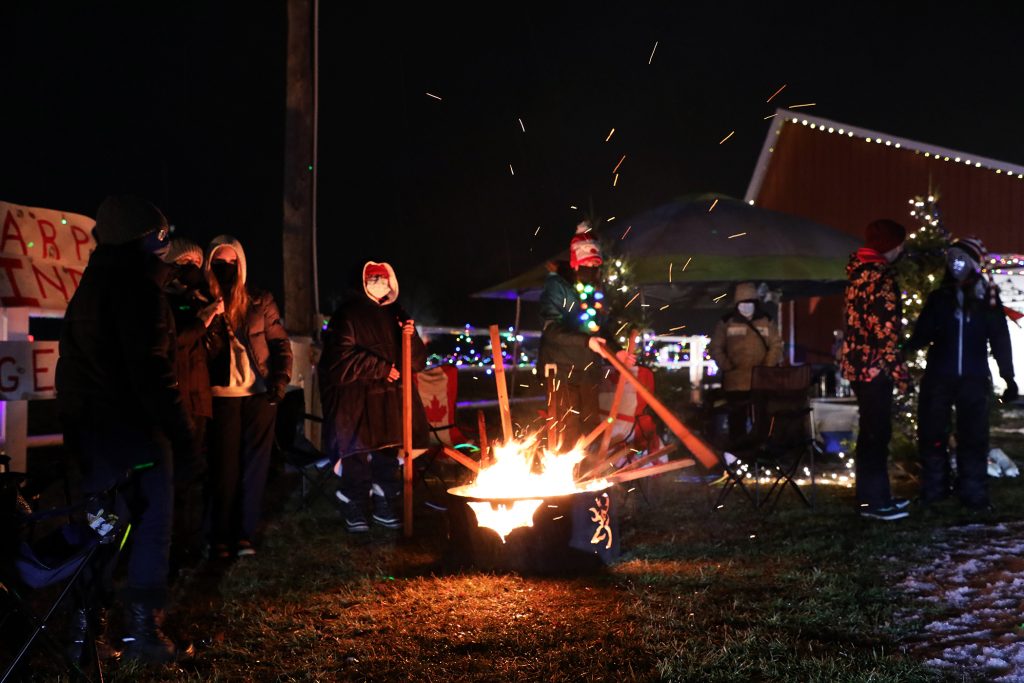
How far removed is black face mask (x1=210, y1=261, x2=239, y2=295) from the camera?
5.39 m

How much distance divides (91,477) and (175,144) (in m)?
41.9

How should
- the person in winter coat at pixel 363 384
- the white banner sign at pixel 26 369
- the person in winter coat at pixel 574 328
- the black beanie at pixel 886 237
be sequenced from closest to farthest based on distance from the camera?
the white banner sign at pixel 26 369 < the person in winter coat at pixel 574 328 < the person in winter coat at pixel 363 384 < the black beanie at pixel 886 237

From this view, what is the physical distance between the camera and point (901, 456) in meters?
9.13

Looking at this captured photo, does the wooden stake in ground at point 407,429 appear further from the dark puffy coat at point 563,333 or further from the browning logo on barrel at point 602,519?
the browning logo on barrel at point 602,519

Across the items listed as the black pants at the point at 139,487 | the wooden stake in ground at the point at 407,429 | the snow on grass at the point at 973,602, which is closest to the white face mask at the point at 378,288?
the wooden stake in ground at the point at 407,429

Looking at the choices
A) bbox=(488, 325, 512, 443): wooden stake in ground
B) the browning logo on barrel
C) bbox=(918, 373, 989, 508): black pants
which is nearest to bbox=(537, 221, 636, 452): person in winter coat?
bbox=(488, 325, 512, 443): wooden stake in ground

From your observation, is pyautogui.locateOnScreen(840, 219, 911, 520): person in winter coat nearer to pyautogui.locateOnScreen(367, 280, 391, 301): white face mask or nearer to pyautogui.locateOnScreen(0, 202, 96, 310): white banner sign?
pyautogui.locateOnScreen(367, 280, 391, 301): white face mask

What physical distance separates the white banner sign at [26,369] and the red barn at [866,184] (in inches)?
688

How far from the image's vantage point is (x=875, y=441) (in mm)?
6902

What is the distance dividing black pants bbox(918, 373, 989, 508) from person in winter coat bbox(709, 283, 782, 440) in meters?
2.54

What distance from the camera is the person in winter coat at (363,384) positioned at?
255 inches

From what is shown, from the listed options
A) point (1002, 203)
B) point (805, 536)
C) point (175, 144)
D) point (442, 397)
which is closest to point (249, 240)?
point (175, 144)

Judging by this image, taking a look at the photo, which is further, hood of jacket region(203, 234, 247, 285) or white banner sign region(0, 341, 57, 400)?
hood of jacket region(203, 234, 247, 285)

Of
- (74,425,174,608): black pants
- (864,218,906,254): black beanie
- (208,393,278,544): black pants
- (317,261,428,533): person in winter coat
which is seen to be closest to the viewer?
(74,425,174,608): black pants
